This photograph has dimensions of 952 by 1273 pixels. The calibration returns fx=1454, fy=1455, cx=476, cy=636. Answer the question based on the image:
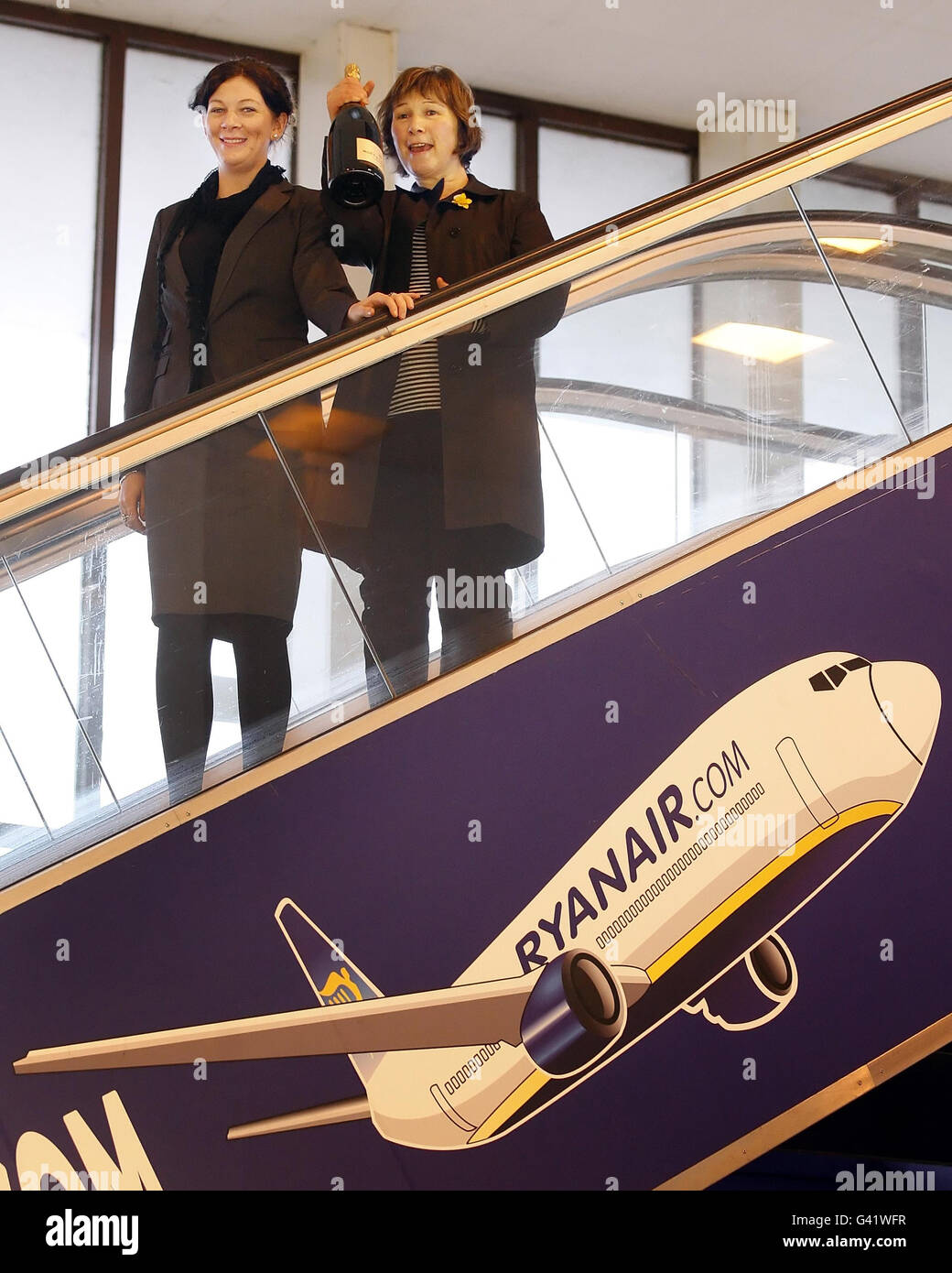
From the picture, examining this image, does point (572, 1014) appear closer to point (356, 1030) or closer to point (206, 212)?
point (356, 1030)

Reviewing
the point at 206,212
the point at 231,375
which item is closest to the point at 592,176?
the point at 206,212

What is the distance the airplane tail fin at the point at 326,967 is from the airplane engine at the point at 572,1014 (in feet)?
0.81

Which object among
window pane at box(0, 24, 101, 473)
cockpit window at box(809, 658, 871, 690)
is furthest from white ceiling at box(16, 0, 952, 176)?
cockpit window at box(809, 658, 871, 690)

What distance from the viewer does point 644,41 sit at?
7.24m

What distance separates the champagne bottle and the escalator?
42cm

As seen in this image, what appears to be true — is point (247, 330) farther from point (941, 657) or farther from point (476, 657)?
point (941, 657)

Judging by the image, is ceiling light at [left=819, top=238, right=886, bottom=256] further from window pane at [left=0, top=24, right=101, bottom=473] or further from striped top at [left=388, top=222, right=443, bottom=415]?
window pane at [left=0, top=24, right=101, bottom=473]

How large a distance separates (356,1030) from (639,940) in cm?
47

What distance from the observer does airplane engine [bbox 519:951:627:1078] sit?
227 centimetres

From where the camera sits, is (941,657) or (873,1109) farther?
(873,1109)

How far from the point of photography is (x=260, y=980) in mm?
Result: 2318
